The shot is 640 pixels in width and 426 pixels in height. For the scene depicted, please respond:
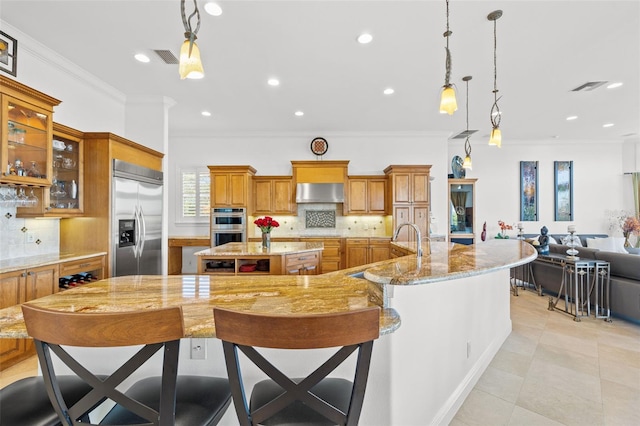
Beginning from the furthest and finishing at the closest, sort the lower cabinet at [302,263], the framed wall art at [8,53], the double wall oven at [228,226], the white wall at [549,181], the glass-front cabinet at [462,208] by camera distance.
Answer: the white wall at [549,181], the glass-front cabinet at [462,208], the double wall oven at [228,226], the lower cabinet at [302,263], the framed wall art at [8,53]

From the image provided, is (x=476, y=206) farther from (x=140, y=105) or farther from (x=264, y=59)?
(x=140, y=105)

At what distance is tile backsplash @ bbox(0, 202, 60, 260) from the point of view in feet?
9.53

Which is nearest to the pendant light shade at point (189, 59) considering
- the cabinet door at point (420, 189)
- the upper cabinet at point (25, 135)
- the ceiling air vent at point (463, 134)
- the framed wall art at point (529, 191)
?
the upper cabinet at point (25, 135)

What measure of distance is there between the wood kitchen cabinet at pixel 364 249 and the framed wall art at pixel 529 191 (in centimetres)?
414

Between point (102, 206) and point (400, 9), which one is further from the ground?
point (400, 9)

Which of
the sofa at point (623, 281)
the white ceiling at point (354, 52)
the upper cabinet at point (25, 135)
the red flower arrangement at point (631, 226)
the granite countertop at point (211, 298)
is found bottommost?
the sofa at point (623, 281)

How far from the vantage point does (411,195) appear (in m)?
6.00

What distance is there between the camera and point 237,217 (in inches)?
234

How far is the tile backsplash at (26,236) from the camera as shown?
290 centimetres

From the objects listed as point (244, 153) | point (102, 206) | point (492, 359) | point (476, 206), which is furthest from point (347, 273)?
point (476, 206)

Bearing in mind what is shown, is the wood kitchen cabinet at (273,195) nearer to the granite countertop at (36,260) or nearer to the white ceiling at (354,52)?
the white ceiling at (354,52)

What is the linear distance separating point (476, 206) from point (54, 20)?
27.0ft

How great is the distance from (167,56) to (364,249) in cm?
454

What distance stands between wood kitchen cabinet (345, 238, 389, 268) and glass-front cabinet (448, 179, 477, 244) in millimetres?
1994
